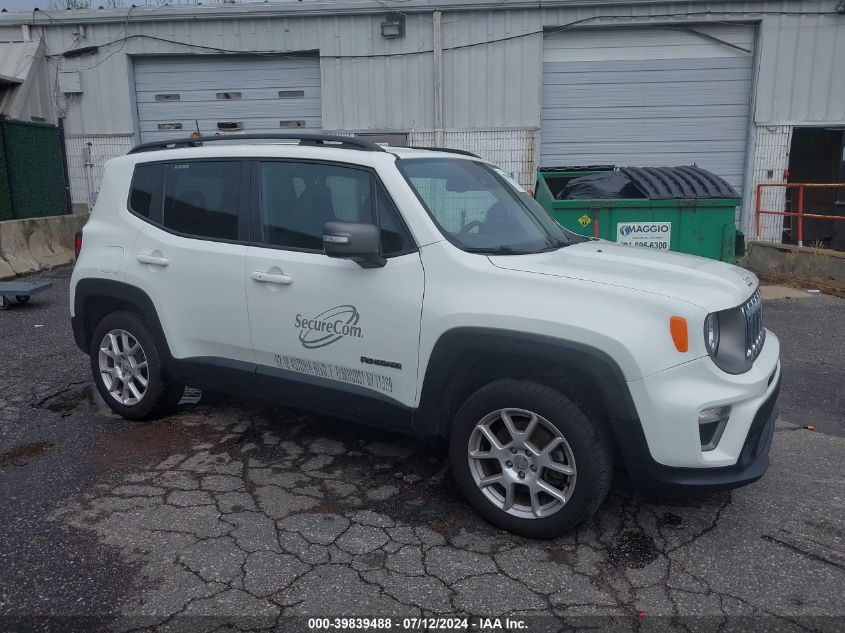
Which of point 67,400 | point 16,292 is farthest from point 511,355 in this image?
point 16,292

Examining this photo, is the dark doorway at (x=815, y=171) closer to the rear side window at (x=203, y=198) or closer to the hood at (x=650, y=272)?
the hood at (x=650, y=272)

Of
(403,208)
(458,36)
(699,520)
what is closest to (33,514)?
(403,208)

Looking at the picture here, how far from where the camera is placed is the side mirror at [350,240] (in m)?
3.48

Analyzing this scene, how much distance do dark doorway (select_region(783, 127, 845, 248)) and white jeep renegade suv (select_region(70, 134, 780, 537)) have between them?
10.9 meters

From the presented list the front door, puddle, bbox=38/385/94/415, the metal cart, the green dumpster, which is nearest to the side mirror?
the front door

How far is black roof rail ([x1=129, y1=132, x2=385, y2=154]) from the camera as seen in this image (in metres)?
3.99

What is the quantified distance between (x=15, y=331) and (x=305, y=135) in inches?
206

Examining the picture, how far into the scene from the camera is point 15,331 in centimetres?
768

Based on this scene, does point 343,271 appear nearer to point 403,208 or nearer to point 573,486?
point 403,208

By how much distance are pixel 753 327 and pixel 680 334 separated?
671 mm

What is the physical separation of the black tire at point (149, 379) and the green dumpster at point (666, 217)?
5.04 metres

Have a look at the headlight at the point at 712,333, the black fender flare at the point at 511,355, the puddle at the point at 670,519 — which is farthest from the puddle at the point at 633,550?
the headlight at the point at 712,333

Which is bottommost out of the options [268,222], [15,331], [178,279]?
[15,331]

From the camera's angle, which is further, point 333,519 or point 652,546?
point 333,519
